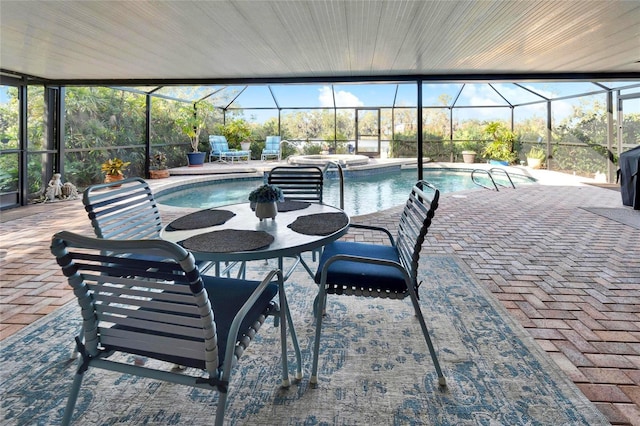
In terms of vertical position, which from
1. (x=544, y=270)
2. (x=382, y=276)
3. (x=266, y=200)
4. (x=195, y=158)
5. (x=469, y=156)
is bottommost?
(x=544, y=270)

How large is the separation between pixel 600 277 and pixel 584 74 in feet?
12.7

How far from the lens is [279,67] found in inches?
199

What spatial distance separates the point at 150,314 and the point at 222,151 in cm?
1156

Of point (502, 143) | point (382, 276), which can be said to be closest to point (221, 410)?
point (382, 276)

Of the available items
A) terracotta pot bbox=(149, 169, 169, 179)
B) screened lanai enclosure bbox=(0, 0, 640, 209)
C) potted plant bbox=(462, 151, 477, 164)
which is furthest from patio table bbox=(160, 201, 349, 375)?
potted plant bbox=(462, 151, 477, 164)

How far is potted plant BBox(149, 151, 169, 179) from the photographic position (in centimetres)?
941

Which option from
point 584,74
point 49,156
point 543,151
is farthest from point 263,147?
point 584,74

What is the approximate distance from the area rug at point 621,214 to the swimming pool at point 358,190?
3006 millimetres

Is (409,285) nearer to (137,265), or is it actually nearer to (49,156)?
(137,265)

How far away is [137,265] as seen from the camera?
3.65 ft

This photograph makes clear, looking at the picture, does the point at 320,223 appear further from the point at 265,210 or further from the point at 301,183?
the point at 301,183

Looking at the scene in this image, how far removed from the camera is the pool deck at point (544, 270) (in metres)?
1.88

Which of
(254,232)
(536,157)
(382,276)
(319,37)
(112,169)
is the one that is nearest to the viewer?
(382,276)

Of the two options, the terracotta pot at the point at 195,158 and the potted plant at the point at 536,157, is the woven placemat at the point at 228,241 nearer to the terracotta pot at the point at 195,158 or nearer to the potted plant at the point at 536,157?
the terracotta pot at the point at 195,158
